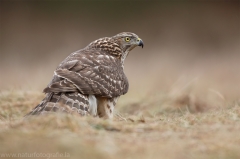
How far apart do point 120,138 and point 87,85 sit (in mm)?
2079

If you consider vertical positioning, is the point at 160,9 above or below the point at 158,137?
above

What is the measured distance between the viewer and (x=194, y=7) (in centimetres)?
2517

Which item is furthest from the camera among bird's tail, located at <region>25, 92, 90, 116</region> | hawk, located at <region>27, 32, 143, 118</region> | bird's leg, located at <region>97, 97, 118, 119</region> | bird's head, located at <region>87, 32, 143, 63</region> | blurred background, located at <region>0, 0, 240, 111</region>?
blurred background, located at <region>0, 0, 240, 111</region>

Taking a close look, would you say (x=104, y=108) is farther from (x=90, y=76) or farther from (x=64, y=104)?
(x=64, y=104)

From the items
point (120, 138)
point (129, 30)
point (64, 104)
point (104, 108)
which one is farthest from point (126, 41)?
point (129, 30)

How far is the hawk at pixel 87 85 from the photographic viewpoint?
706cm

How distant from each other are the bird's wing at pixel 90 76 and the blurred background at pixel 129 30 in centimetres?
897

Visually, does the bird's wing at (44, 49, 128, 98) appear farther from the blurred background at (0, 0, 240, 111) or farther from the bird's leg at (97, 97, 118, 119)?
the blurred background at (0, 0, 240, 111)

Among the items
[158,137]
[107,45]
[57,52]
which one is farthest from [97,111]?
[57,52]

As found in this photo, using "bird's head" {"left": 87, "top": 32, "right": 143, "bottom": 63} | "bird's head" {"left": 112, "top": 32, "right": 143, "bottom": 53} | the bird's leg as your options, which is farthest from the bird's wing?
"bird's head" {"left": 112, "top": 32, "right": 143, "bottom": 53}

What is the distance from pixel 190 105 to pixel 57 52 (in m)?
11.8

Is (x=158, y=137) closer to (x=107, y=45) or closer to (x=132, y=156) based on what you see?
(x=132, y=156)

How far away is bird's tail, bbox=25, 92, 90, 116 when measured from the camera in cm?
684

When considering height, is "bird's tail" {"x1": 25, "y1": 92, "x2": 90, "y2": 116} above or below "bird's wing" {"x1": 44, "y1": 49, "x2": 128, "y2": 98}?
below
